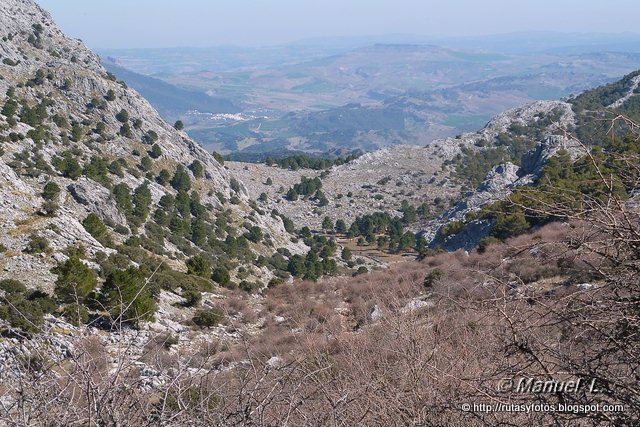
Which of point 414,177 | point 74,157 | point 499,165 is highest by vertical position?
point 74,157

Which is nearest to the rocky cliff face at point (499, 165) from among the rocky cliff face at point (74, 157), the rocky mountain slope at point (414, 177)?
the rocky mountain slope at point (414, 177)

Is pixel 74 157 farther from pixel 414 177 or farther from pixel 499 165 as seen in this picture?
pixel 414 177

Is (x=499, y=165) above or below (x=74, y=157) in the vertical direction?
below

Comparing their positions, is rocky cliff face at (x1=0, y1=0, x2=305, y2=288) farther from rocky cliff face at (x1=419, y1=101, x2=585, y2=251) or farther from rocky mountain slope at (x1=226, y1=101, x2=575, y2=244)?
rocky cliff face at (x1=419, y1=101, x2=585, y2=251)

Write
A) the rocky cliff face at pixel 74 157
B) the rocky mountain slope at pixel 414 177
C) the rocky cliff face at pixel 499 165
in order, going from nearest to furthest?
the rocky cliff face at pixel 499 165 → the rocky cliff face at pixel 74 157 → the rocky mountain slope at pixel 414 177

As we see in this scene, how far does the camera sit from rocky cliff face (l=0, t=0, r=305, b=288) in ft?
72.3

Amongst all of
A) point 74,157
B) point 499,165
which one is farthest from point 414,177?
point 74,157

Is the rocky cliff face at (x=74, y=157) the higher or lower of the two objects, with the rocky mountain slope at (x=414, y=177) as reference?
higher

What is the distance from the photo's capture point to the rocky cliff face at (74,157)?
2205 cm

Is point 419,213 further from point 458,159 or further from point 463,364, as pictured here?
point 463,364

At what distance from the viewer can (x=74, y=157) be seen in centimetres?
3622

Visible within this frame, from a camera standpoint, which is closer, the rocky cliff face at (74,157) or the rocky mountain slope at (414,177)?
the rocky cliff face at (74,157)

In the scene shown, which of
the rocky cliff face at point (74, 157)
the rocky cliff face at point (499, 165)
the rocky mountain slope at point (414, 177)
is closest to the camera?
the rocky cliff face at point (499, 165)

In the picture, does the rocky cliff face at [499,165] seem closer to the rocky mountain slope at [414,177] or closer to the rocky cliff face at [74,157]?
the rocky mountain slope at [414,177]
